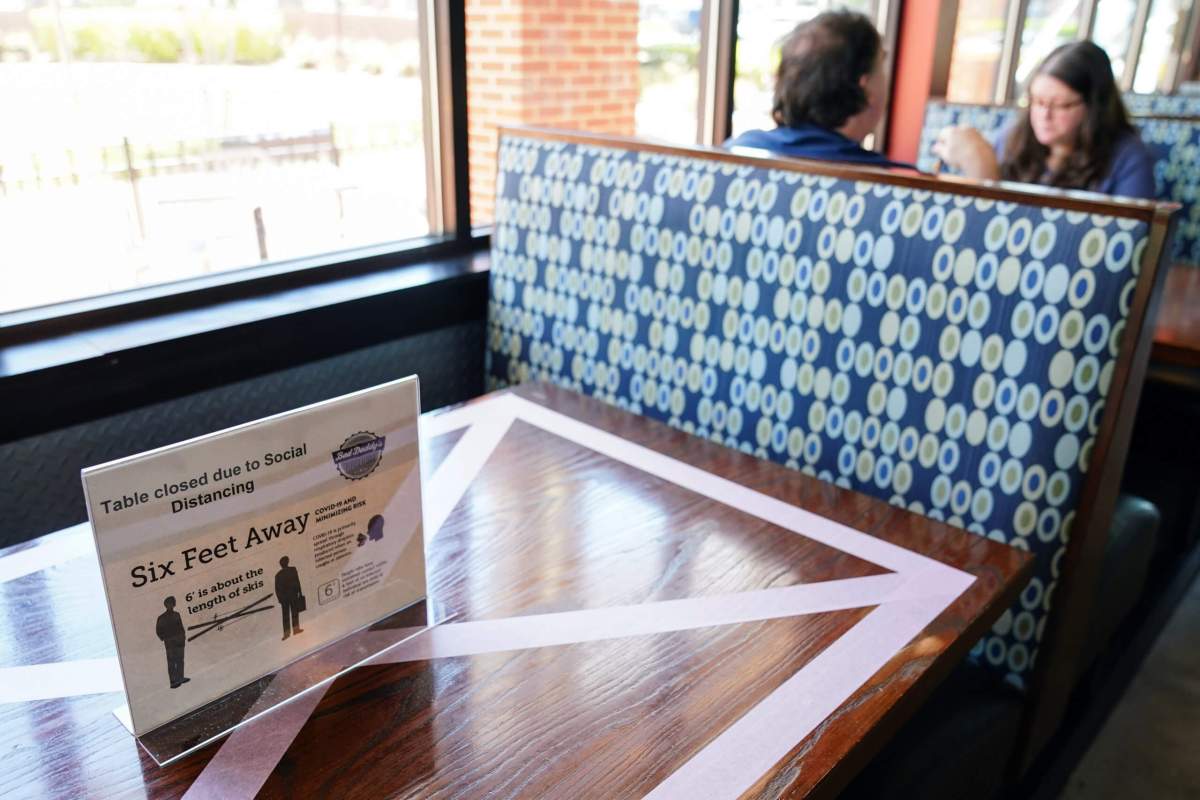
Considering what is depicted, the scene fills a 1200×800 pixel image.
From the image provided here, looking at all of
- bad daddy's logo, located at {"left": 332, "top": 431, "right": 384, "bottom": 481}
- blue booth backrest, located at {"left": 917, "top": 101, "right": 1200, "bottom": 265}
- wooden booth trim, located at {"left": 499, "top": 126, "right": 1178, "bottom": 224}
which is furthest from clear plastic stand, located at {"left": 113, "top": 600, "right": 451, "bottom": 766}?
blue booth backrest, located at {"left": 917, "top": 101, "right": 1200, "bottom": 265}

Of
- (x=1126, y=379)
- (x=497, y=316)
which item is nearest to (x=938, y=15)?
(x=497, y=316)

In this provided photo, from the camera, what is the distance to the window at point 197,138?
1660 mm

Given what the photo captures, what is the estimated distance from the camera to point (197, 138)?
189 centimetres

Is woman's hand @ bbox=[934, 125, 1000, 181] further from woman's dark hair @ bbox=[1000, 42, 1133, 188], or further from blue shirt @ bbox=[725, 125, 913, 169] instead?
blue shirt @ bbox=[725, 125, 913, 169]

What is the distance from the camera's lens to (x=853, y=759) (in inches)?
33.0

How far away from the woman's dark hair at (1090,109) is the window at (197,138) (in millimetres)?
1851

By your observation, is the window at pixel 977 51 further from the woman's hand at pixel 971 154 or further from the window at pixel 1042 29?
the woman's hand at pixel 971 154

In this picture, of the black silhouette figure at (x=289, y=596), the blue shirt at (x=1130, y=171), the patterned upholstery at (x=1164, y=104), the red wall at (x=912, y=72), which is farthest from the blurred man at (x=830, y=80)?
the red wall at (x=912, y=72)

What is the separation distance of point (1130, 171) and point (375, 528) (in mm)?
2507

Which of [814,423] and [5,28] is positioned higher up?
[5,28]

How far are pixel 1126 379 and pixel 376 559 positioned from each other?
106cm

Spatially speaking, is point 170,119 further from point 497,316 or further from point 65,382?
point 497,316

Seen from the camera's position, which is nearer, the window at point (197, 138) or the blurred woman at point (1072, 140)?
the window at point (197, 138)

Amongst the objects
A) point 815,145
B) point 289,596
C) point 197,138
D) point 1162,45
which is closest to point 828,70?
point 815,145
